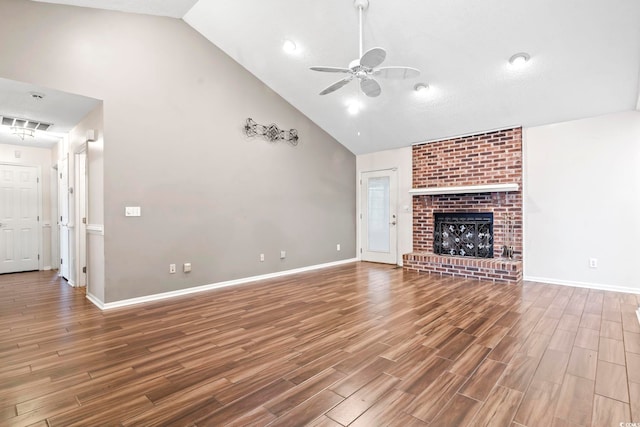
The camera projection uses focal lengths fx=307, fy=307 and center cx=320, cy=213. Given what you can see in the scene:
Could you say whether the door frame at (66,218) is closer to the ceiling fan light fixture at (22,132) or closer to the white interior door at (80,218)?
the white interior door at (80,218)

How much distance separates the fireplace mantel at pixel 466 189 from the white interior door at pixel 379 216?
0.70 metres

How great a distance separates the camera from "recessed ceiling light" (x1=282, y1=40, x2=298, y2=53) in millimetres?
4324

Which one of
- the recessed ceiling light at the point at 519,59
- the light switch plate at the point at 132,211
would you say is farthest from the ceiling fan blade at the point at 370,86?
the light switch plate at the point at 132,211

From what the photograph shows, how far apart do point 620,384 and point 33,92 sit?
578 cm

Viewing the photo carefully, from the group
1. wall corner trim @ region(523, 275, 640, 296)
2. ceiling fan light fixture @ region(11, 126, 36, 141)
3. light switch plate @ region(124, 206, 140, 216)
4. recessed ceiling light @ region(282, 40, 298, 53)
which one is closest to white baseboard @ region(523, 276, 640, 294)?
wall corner trim @ region(523, 275, 640, 296)

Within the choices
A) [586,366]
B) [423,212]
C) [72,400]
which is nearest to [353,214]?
[423,212]

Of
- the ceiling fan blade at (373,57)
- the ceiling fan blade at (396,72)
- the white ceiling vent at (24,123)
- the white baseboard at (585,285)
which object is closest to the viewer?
the ceiling fan blade at (373,57)

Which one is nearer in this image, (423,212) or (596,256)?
(596,256)

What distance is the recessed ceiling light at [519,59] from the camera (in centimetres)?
365

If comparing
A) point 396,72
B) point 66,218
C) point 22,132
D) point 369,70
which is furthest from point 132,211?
point 396,72

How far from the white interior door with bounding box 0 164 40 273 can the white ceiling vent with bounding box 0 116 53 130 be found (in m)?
1.96

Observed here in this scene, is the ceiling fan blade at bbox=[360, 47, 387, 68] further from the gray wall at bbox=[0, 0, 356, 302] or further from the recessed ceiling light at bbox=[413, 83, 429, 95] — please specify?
the gray wall at bbox=[0, 0, 356, 302]

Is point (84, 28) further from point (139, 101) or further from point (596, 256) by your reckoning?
point (596, 256)

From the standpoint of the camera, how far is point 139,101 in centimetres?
388
